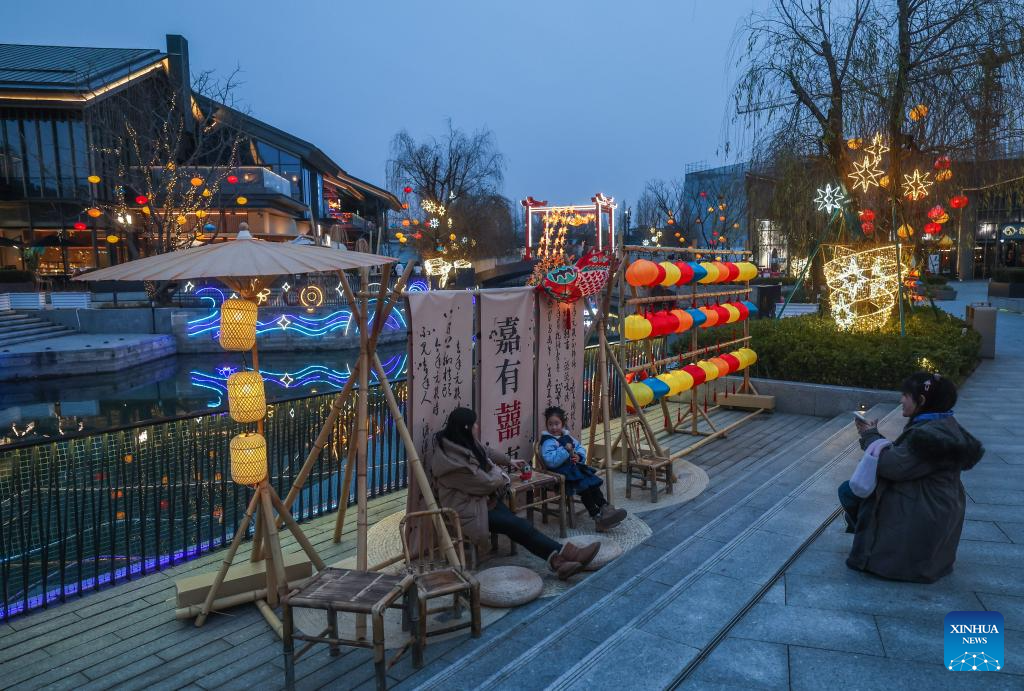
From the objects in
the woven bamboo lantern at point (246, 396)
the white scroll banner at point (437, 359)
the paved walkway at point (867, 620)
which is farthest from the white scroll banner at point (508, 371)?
the paved walkway at point (867, 620)

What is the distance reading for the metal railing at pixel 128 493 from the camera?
15.4 feet

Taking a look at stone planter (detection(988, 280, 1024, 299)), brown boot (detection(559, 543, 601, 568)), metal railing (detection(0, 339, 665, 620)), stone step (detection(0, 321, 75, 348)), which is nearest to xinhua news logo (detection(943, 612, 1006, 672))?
brown boot (detection(559, 543, 601, 568))

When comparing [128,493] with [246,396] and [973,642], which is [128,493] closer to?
[246,396]

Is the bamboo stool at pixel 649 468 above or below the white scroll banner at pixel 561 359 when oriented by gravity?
below

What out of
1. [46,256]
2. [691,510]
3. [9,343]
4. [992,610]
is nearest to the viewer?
[992,610]

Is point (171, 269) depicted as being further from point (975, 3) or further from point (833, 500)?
point (975, 3)

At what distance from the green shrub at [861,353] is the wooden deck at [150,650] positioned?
8.55 meters

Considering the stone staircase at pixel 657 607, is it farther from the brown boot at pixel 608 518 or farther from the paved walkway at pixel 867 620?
the brown boot at pixel 608 518

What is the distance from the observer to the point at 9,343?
1992 cm

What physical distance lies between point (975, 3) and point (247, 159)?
117ft

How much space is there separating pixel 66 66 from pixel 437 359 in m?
35.4

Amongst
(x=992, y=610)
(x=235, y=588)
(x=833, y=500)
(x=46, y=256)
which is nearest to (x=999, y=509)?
(x=833, y=500)

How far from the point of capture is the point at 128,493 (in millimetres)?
5598

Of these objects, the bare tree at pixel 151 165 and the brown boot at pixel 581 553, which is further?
the bare tree at pixel 151 165
